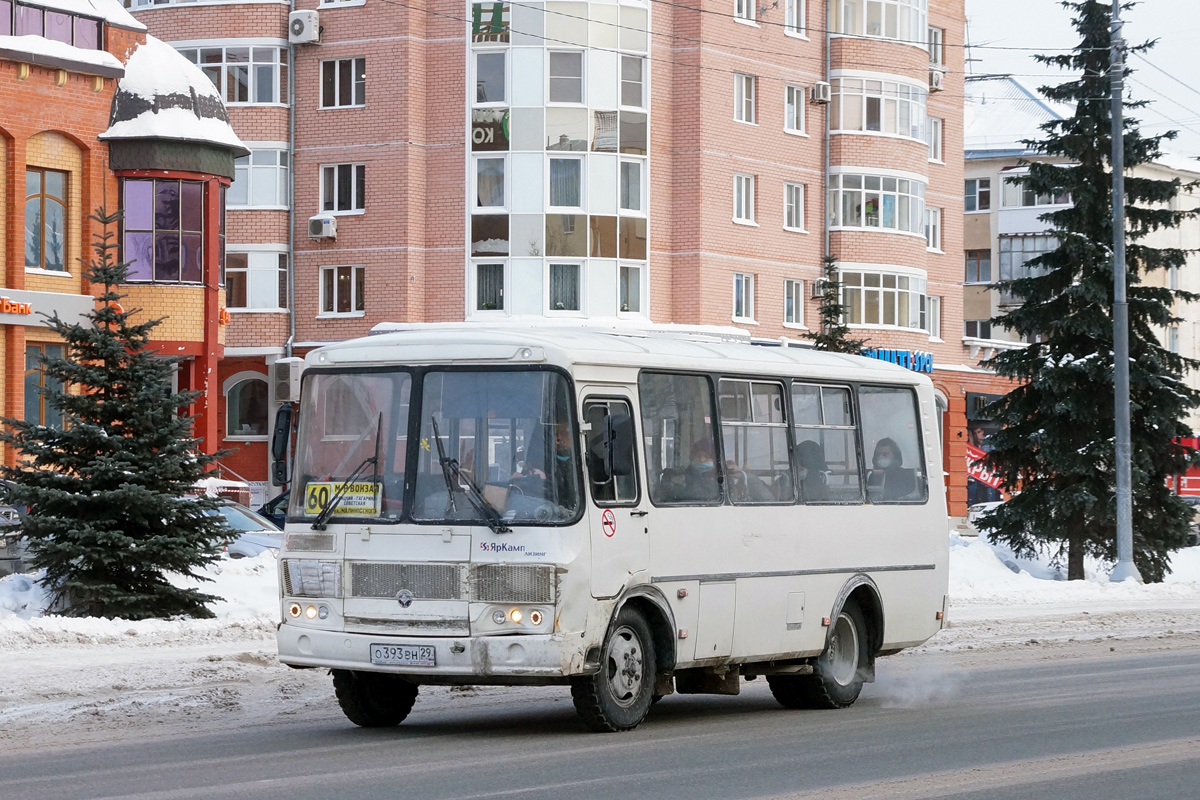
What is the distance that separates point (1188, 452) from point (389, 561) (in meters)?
25.2


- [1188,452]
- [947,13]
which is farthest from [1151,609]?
[947,13]

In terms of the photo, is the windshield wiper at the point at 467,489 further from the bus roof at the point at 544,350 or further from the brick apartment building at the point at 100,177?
the brick apartment building at the point at 100,177

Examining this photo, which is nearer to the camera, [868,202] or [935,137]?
[868,202]

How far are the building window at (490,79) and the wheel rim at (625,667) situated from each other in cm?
Result: 3621

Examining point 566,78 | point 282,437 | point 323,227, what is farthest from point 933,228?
point 282,437

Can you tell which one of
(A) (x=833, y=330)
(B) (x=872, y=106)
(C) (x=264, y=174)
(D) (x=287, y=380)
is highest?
(B) (x=872, y=106)

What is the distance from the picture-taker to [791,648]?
45.3ft

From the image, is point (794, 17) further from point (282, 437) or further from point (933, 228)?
point (282, 437)

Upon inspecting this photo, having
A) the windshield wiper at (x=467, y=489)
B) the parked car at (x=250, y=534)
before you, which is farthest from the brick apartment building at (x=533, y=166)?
the windshield wiper at (x=467, y=489)

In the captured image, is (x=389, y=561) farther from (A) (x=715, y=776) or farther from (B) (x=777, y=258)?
(B) (x=777, y=258)

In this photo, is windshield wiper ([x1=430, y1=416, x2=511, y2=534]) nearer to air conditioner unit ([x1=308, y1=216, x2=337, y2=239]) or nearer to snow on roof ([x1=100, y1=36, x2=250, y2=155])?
snow on roof ([x1=100, y1=36, x2=250, y2=155])

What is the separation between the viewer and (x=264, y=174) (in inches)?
1954

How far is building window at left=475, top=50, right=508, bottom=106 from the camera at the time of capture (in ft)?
156

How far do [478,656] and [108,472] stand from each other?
337 inches
